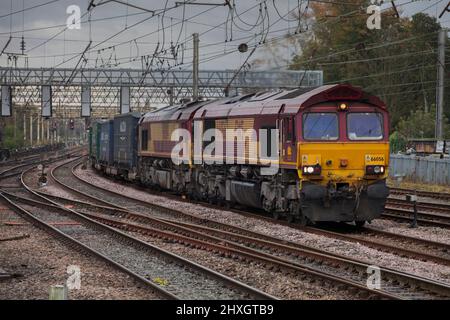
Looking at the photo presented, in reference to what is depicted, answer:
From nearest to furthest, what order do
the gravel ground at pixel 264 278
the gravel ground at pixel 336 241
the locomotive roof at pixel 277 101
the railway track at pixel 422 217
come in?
the gravel ground at pixel 264 278 → the gravel ground at pixel 336 241 → the locomotive roof at pixel 277 101 → the railway track at pixel 422 217

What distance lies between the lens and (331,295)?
11625mm

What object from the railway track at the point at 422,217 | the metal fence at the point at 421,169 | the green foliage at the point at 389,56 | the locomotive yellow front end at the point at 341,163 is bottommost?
the railway track at the point at 422,217

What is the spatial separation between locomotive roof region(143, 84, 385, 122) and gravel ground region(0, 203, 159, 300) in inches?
259

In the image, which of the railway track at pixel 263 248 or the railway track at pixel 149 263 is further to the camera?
the railway track at pixel 263 248

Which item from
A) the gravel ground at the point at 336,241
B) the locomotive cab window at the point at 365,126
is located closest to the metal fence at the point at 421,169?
the gravel ground at the point at 336,241

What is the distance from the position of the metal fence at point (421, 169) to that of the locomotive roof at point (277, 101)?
13.0 m

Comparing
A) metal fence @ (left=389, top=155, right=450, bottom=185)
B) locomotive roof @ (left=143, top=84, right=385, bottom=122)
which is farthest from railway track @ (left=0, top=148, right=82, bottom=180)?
metal fence @ (left=389, top=155, right=450, bottom=185)

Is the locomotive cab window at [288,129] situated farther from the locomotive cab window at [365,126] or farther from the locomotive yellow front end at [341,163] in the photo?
the locomotive cab window at [365,126]

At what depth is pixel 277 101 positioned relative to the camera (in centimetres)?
2083

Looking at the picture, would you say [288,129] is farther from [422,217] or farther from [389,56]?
[389,56]

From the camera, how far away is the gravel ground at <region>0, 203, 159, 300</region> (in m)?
11.8

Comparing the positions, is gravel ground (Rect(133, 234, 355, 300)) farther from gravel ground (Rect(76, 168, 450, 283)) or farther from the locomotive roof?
the locomotive roof

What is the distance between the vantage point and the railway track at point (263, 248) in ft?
39.8

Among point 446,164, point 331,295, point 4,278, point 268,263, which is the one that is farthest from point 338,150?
point 446,164
